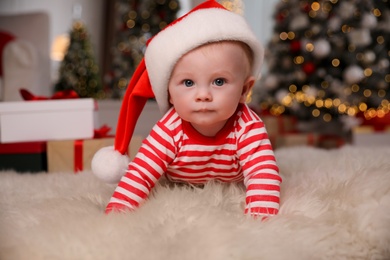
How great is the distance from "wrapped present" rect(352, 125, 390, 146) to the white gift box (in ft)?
5.60

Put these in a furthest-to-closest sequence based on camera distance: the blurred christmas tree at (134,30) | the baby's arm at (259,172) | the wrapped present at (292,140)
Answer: the blurred christmas tree at (134,30)
the wrapped present at (292,140)
the baby's arm at (259,172)

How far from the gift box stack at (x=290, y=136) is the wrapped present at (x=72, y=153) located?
142 centimetres

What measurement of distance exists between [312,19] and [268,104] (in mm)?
680

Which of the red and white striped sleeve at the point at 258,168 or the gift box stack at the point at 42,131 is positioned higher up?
the red and white striped sleeve at the point at 258,168

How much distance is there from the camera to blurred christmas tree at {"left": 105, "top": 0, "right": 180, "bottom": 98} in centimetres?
380

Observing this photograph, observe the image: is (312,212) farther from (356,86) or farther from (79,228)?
(356,86)

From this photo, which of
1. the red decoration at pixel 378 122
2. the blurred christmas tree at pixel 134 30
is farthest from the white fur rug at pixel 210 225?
the blurred christmas tree at pixel 134 30

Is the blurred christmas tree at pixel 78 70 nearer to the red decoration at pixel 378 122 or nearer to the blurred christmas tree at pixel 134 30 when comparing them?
the blurred christmas tree at pixel 134 30

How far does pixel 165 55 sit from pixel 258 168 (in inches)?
11.4

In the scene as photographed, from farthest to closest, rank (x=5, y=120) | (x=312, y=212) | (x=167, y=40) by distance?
(x=5, y=120)
(x=167, y=40)
(x=312, y=212)

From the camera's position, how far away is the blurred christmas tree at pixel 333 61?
2.97 m

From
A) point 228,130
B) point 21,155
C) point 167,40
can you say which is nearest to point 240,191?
point 228,130

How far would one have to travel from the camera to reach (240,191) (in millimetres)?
945

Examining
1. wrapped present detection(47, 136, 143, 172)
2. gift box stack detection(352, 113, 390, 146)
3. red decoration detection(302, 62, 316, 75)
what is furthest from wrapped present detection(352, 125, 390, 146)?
wrapped present detection(47, 136, 143, 172)
